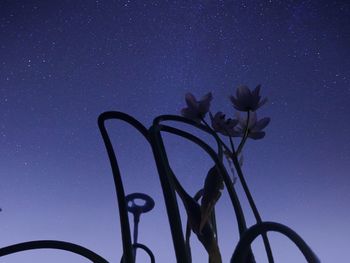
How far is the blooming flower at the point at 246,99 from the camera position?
393 millimetres

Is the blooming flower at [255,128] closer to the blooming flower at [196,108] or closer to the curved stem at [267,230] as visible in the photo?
the blooming flower at [196,108]

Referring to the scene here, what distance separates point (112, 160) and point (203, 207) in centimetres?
11

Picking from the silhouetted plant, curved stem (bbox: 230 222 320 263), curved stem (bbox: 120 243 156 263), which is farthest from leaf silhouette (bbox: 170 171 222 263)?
curved stem (bbox: 120 243 156 263)

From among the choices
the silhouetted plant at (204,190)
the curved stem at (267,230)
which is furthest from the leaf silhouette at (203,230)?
the curved stem at (267,230)

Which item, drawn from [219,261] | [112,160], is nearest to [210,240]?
[219,261]

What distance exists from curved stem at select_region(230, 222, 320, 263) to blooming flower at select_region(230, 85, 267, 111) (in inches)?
8.6

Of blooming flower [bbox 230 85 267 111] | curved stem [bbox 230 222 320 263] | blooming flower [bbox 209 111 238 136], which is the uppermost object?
blooming flower [bbox 230 85 267 111]

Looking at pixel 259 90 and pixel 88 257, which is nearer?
pixel 88 257

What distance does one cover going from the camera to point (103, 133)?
0.32 metres

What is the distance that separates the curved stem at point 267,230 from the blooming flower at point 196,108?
0.73 ft

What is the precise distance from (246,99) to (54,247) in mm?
281

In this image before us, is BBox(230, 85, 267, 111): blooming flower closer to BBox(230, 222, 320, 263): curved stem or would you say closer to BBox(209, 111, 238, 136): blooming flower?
BBox(209, 111, 238, 136): blooming flower

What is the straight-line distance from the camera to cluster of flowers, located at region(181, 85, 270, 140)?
38 centimetres

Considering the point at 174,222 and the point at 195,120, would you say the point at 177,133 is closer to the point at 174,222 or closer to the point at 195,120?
the point at 195,120
